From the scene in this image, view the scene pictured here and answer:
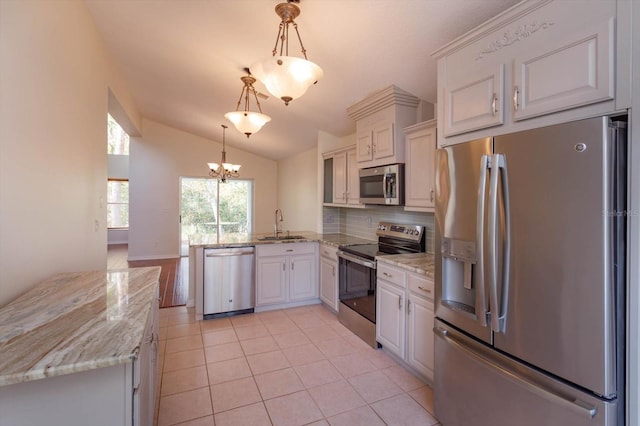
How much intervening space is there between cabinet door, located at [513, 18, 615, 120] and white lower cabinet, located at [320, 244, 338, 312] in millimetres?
2588

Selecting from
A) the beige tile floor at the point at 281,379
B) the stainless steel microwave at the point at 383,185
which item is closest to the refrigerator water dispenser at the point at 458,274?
the beige tile floor at the point at 281,379

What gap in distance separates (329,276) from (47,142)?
117 inches

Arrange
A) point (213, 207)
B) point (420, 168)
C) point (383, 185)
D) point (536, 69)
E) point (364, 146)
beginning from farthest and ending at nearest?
point (213, 207) < point (364, 146) < point (383, 185) < point (420, 168) < point (536, 69)

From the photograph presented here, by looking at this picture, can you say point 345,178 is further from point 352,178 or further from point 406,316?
point 406,316

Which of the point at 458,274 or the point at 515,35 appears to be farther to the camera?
the point at 458,274

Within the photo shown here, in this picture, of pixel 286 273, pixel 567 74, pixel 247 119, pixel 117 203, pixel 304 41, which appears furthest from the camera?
pixel 117 203

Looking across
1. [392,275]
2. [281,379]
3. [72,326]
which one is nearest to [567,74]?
[392,275]

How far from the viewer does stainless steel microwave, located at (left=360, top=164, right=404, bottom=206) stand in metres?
3.00

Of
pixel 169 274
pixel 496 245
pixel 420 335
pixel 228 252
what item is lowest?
pixel 169 274

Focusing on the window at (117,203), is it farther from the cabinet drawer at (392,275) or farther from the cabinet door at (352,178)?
the cabinet drawer at (392,275)

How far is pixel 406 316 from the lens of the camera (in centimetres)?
250

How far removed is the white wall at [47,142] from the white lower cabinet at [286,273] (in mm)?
1752

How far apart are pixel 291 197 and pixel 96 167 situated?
14.9 feet

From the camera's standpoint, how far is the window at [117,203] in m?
9.62
